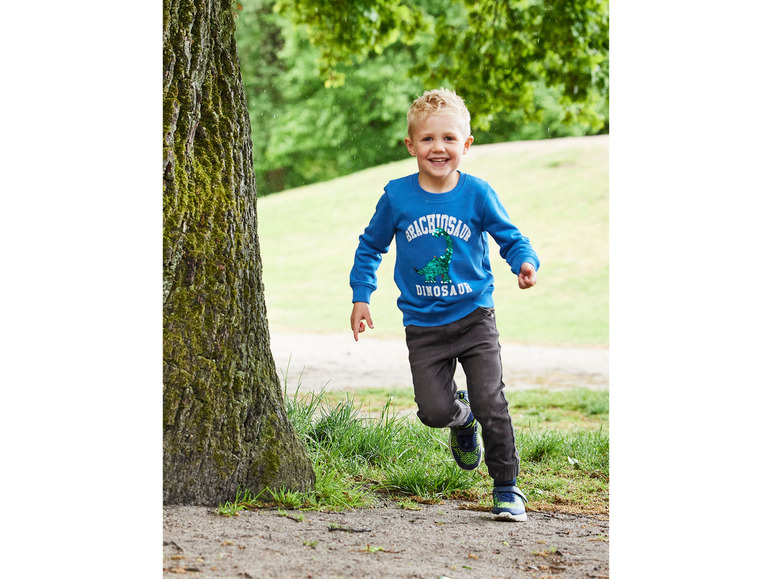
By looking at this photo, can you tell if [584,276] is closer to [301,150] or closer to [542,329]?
[542,329]

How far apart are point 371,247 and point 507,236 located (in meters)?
0.48

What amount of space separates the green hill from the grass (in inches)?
259

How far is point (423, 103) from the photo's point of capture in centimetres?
269

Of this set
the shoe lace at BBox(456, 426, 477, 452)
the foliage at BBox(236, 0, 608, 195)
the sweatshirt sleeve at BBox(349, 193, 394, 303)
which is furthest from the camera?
the foliage at BBox(236, 0, 608, 195)

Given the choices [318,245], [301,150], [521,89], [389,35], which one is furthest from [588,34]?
[301,150]

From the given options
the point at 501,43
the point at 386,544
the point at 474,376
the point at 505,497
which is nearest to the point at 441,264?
the point at 474,376

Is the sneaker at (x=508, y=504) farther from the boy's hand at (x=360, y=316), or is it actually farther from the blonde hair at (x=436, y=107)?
the blonde hair at (x=436, y=107)

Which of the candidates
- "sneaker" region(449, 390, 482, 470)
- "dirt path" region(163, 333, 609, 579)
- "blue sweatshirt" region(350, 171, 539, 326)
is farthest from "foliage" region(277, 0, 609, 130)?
"dirt path" region(163, 333, 609, 579)

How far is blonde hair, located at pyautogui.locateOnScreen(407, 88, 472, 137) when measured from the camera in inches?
105

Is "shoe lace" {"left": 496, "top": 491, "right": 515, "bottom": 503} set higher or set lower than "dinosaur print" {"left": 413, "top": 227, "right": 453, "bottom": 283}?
lower

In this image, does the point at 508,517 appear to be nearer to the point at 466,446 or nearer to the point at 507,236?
the point at 466,446

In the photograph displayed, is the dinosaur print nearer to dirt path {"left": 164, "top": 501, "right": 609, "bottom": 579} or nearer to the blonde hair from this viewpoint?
the blonde hair

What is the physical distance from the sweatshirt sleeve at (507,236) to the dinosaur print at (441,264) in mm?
141

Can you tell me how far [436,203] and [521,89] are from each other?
14.1 feet
